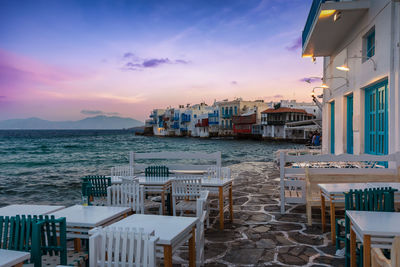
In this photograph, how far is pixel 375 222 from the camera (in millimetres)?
3057

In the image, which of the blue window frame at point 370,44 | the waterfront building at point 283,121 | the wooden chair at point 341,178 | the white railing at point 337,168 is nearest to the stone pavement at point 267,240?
the white railing at point 337,168

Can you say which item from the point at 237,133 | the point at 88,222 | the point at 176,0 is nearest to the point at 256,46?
the point at 176,0

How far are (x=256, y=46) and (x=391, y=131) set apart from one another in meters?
17.2

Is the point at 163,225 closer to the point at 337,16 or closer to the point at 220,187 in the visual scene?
the point at 220,187

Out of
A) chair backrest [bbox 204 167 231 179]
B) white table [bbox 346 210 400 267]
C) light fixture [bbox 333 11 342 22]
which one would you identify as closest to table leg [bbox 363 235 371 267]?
white table [bbox 346 210 400 267]

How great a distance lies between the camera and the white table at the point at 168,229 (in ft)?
9.20

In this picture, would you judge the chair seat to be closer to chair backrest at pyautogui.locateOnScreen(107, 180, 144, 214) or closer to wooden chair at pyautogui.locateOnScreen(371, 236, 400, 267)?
chair backrest at pyautogui.locateOnScreen(107, 180, 144, 214)

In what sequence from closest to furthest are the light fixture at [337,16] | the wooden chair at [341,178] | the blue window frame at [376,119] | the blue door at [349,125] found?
the wooden chair at [341,178]
the blue window frame at [376,119]
the light fixture at [337,16]
the blue door at [349,125]

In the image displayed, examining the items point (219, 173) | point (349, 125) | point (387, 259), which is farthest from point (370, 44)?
point (387, 259)

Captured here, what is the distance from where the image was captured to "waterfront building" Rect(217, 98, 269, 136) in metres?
64.6

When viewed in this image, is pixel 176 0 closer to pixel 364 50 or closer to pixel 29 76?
pixel 364 50

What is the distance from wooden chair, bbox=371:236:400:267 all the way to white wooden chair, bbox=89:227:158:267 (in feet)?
5.80

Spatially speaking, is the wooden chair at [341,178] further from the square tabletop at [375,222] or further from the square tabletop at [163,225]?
the square tabletop at [163,225]

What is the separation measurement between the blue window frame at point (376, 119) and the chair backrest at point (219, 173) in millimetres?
3601
